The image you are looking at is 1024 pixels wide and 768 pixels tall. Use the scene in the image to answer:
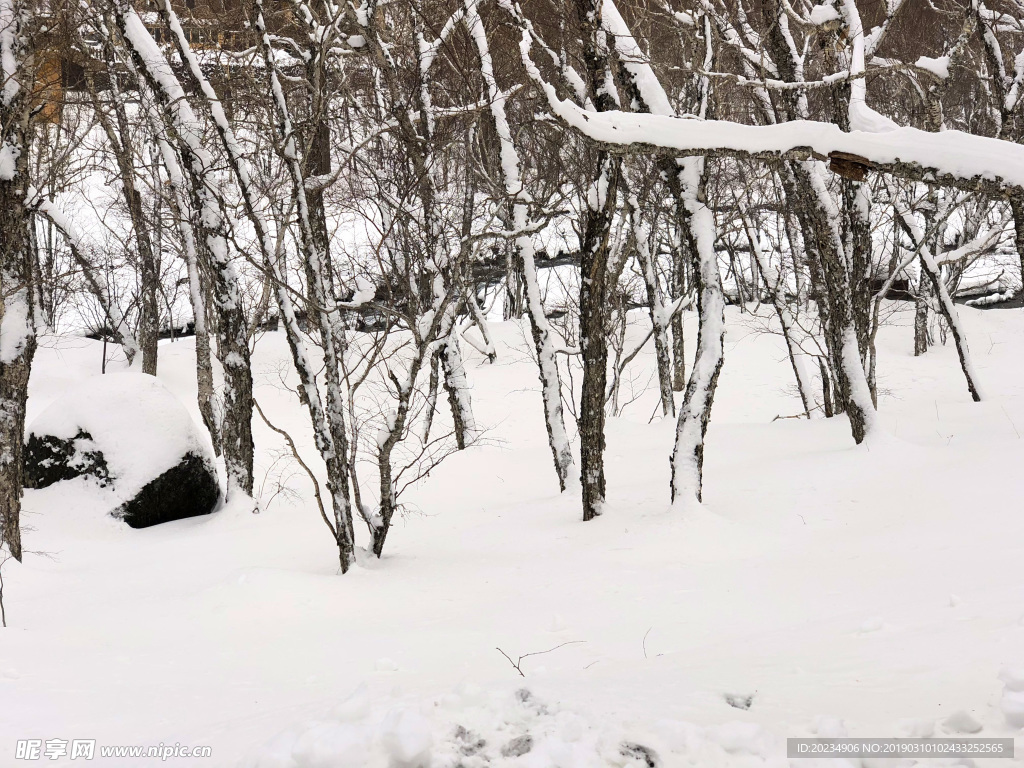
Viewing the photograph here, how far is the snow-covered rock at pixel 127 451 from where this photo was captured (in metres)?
9.91

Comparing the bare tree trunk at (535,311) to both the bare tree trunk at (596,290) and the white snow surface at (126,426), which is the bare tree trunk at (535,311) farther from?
the white snow surface at (126,426)

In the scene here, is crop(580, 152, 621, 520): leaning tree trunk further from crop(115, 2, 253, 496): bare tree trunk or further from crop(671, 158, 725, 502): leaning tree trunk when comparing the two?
crop(115, 2, 253, 496): bare tree trunk

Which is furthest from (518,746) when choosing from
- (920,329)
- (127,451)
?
(920,329)

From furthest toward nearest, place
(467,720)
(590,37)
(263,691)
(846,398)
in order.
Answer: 1. (846,398)
2. (590,37)
3. (263,691)
4. (467,720)

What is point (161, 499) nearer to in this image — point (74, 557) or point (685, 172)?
point (74, 557)

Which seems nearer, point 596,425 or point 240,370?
point 596,425

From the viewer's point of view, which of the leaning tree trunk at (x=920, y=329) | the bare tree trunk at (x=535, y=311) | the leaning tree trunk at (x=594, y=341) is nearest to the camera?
the leaning tree trunk at (x=594, y=341)

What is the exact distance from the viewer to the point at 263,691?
3590 millimetres

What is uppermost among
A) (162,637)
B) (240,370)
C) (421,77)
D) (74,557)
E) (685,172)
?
(421,77)

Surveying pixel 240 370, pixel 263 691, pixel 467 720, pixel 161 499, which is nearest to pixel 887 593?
pixel 467 720

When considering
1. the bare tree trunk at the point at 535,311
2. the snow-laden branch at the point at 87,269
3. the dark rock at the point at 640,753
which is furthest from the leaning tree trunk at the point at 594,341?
the snow-laden branch at the point at 87,269

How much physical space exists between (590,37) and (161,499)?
788cm

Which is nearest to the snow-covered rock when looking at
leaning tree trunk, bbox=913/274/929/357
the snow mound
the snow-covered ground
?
the snow-covered ground

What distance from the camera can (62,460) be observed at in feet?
32.9
